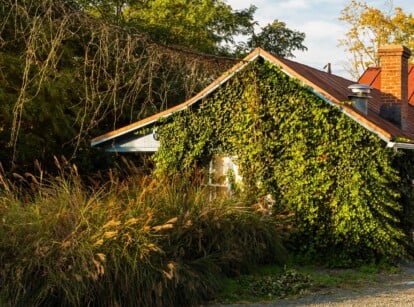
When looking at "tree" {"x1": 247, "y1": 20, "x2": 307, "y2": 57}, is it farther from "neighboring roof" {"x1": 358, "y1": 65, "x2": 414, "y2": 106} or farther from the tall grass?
the tall grass

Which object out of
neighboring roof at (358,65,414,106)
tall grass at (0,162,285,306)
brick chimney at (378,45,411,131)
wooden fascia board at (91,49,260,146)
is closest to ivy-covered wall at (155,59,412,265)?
wooden fascia board at (91,49,260,146)

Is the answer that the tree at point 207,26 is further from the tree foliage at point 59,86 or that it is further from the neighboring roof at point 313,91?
the neighboring roof at point 313,91

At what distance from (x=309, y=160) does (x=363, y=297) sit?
394 cm

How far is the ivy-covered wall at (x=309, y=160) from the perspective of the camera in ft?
42.0

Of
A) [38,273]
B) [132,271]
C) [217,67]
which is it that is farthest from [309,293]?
[217,67]

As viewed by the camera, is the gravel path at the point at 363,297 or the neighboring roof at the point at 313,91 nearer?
the gravel path at the point at 363,297

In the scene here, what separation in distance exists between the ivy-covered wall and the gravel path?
1719 millimetres

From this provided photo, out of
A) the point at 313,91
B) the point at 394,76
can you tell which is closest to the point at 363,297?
the point at 313,91

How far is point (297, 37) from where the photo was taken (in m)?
31.8

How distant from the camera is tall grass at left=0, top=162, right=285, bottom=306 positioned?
8531 millimetres

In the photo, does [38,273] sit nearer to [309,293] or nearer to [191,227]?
[191,227]

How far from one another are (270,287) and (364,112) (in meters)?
5.00

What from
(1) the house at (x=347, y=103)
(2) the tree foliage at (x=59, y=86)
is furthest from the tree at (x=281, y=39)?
(1) the house at (x=347, y=103)

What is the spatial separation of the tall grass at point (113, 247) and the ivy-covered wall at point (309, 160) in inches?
106
